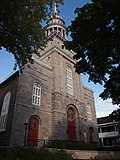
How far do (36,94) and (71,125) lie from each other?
26.7 ft

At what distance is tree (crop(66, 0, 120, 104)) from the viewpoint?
9141 millimetres

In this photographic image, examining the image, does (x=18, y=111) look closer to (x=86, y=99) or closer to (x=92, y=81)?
(x=92, y=81)

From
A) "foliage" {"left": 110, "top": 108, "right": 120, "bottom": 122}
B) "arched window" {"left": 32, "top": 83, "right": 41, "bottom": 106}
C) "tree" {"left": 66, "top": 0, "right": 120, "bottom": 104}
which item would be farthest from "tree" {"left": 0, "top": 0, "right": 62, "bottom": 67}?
"foliage" {"left": 110, "top": 108, "right": 120, "bottom": 122}

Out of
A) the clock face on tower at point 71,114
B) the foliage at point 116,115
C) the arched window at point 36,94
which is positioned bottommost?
the foliage at point 116,115

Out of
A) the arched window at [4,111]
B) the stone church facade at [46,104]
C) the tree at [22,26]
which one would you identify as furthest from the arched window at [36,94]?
the tree at [22,26]

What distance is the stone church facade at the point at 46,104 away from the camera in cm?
1814

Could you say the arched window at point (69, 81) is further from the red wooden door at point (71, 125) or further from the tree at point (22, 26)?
the tree at point (22, 26)

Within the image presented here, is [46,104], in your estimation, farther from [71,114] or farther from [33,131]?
[71,114]

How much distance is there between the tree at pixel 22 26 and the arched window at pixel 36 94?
9.10 m

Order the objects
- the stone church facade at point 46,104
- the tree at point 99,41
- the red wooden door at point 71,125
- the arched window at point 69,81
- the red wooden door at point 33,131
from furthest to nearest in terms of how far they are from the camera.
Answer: the arched window at point 69,81, the red wooden door at point 71,125, the red wooden door at point 33,131, the stone church facade at point 46,104, the tree at point 99,41

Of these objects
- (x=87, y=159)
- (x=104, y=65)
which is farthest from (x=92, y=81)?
(x=87, y=159)

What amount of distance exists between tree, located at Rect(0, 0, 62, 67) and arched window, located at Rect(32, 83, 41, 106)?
9104mm

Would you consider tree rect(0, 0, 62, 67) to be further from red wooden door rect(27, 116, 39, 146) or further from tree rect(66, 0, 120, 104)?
red wooden door rect(27, 116, 39, 146)

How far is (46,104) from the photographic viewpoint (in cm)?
2234
